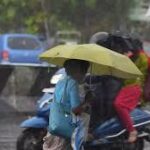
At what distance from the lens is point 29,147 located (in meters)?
8.84

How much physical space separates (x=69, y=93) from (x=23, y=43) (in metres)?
22.2

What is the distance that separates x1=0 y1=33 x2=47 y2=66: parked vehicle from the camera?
27625mm

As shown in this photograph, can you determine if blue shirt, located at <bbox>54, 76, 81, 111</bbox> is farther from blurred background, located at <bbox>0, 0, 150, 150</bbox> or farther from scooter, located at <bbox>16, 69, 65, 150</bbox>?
blurred background, located at <bbox>0, 0, 150, 150</bbox>

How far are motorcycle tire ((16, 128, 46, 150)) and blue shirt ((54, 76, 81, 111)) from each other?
2370 millimetres

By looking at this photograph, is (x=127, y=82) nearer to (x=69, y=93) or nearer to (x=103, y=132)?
(x=103, y=132)

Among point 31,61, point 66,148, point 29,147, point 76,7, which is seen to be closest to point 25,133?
point 29,147

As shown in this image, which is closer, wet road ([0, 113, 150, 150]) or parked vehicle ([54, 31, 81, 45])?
wet road ([0, 113, 150, 150])

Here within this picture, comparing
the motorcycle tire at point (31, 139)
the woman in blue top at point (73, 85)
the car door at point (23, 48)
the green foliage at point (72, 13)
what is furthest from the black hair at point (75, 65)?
the green foliage at point (72, 13)

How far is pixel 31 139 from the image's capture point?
884cm

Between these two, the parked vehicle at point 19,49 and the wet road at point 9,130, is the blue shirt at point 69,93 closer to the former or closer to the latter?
the wet road at point 9,130

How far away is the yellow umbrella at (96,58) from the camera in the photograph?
6.47m

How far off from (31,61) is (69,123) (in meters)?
21.0

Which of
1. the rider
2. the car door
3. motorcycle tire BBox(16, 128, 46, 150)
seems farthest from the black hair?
the car door

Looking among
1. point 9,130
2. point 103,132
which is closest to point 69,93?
point 103,132
